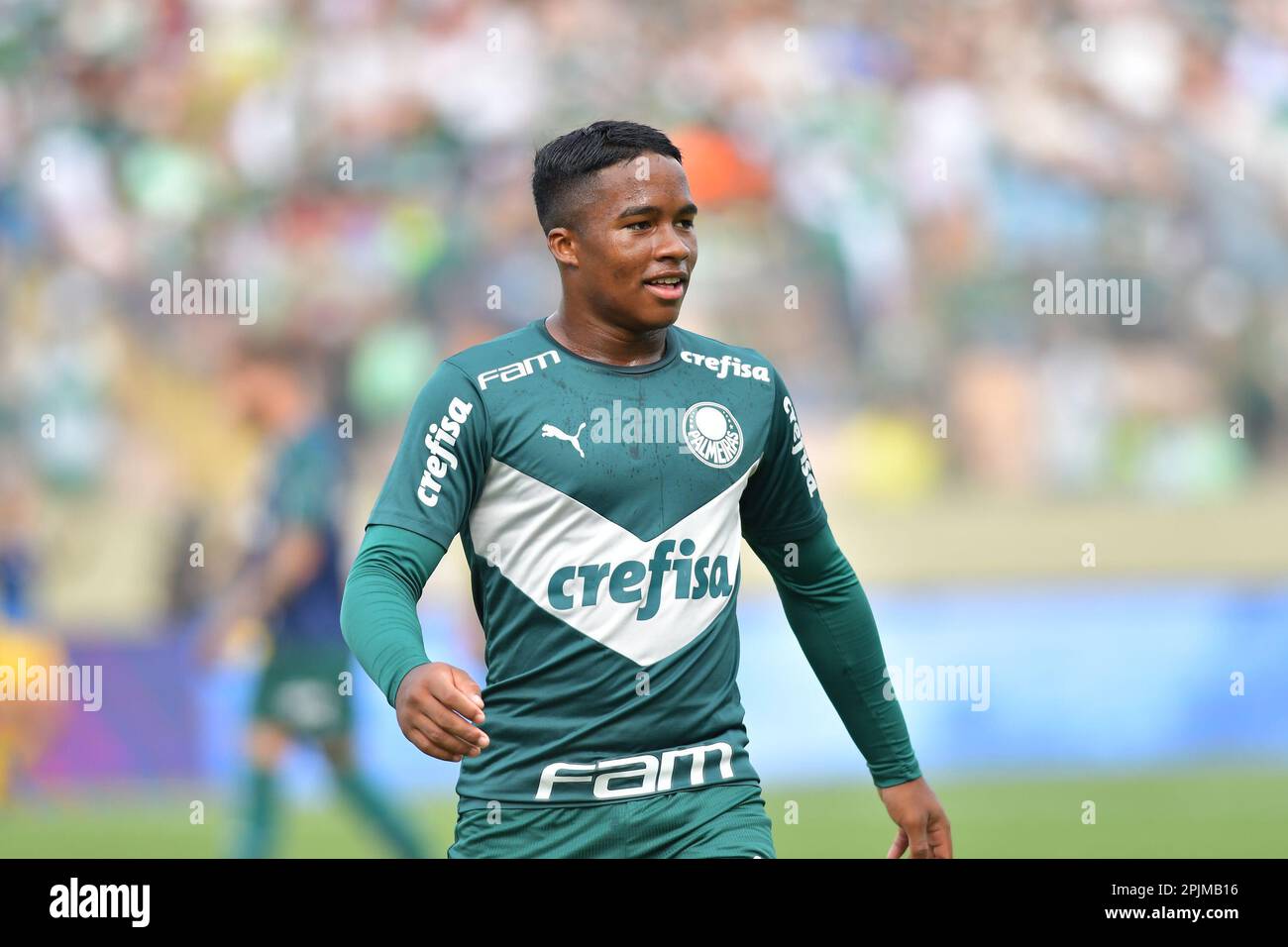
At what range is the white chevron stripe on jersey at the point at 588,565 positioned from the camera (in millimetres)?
3031

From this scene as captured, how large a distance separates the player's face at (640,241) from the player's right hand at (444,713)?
2.81ft

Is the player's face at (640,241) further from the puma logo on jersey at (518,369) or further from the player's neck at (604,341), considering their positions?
the puma logo on jersey at (518,369)

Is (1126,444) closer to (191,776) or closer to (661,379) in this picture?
(191,776)

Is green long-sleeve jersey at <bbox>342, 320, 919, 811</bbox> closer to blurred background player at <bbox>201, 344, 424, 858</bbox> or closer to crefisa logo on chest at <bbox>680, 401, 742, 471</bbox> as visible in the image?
crefisa logo on chest at <bbox>680, 401, 742, 471</bbox>

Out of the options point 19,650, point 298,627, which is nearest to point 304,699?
point 298,627

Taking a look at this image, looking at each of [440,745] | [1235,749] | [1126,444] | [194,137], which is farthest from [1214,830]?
[194,137]

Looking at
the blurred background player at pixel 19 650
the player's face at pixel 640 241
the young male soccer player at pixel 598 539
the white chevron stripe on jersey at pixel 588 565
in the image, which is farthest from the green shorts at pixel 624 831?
the blurred background player at pixel 19 650

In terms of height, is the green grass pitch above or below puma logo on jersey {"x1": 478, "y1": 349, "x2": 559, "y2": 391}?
below

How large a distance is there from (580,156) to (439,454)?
0.66 metres

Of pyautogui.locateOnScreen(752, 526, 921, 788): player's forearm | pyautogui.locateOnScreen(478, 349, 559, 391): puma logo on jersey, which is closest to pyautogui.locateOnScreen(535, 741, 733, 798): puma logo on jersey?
pyautogui.locateOnScreen(752, 526, 921, 788): player's forearm

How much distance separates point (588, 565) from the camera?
3.04m

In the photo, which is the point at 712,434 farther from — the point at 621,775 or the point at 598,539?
the point at 621,775

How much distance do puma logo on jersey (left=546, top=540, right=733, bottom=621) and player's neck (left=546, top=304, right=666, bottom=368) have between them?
0.38 meters

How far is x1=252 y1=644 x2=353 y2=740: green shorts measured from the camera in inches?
248
